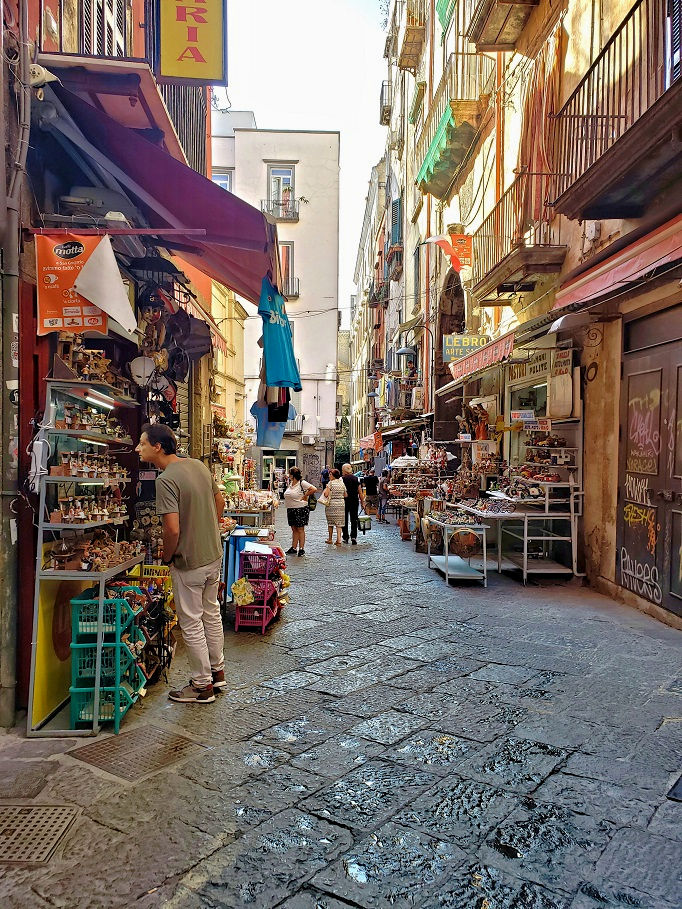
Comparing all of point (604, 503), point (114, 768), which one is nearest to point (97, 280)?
point (114, 768)

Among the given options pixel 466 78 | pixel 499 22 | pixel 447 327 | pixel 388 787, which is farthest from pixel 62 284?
pixel 447 327

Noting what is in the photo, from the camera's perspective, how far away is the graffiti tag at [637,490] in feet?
22.1

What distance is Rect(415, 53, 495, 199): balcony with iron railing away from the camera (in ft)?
43.8

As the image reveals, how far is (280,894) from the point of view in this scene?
241 centimetres

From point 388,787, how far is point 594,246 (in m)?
7.05

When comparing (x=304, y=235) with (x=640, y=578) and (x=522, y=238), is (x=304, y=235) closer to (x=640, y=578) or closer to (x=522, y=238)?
(x=522, y=238)

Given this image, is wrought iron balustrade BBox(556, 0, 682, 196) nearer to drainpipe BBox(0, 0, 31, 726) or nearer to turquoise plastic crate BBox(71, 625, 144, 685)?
drainpipe BBox(0, 0, 31, 726)

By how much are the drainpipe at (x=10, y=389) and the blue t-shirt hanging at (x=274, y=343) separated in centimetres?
232

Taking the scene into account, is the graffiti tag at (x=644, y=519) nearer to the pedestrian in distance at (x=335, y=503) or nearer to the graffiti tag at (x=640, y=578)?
the graffiti tag at (x=640, y=578)

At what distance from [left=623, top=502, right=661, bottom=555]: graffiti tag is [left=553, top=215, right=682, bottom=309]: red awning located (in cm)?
238

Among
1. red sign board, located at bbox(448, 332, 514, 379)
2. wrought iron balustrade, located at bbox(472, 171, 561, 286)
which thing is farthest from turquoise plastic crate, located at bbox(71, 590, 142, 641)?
wrought iron balustrade, located at bbox(472, 171, 561, 286)

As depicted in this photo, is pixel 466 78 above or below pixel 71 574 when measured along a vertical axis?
above

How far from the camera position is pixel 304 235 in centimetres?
3156

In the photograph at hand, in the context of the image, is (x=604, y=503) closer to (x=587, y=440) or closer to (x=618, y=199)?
(x=587, y=440)
